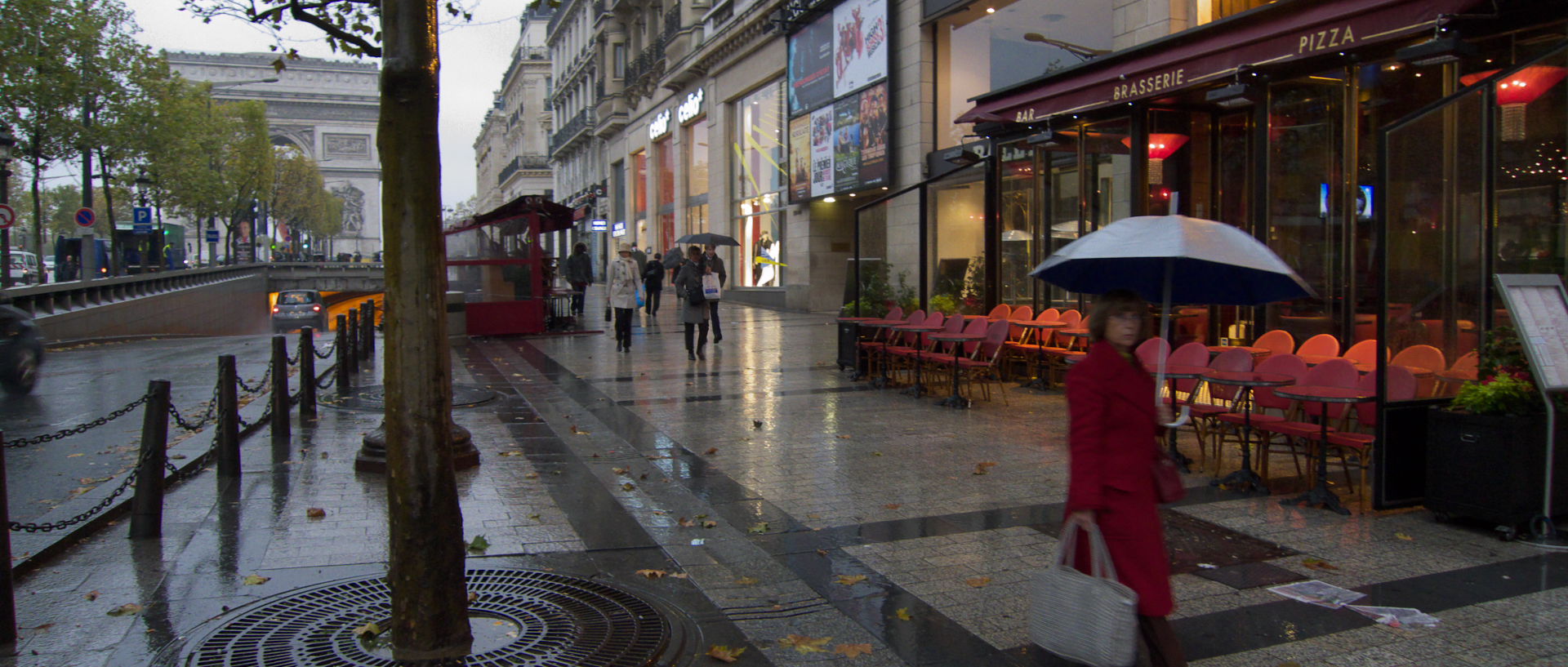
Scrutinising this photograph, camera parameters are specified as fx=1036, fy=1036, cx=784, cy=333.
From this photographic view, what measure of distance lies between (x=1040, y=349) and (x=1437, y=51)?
16.8 feet

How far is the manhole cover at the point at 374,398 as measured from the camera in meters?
11.2

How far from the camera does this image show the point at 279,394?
9.28 metres

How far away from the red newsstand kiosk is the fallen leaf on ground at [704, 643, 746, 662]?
1711 centimetres

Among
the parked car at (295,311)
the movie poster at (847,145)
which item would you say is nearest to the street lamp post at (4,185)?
the parked car at (295,311)

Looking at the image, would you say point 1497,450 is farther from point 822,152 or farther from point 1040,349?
point 822,152

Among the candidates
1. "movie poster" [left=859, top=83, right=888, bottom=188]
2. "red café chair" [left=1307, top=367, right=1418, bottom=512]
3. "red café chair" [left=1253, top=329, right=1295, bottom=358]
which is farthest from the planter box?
"movie poster" [left=859, top=83, right=888, bottom=188]

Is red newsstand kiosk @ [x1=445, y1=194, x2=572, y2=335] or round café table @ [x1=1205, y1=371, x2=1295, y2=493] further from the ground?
red newsstand kiosk @ [x1=445, y1=194, x2=572, y2=335]

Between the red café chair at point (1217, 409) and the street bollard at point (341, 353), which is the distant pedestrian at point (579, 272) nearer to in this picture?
the street bollard at point (341, 353)

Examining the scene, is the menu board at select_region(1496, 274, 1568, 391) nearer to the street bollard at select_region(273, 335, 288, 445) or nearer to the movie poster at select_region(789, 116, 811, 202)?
the street bollard at select_region(273, 335, 288, 445)

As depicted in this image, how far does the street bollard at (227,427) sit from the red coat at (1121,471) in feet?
20.5

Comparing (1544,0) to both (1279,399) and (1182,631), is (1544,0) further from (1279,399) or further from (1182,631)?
(1182,631)

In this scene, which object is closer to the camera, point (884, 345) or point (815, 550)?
point (815, 550)

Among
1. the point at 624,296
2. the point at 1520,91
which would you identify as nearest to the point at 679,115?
the point at 624,296

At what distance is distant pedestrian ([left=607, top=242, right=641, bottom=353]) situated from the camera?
56.6 feet
